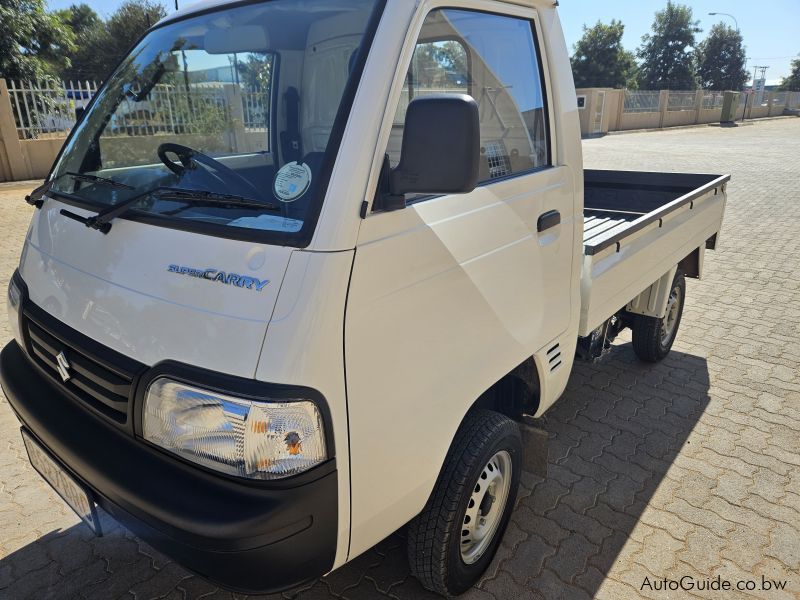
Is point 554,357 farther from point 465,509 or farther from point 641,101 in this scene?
point 641,101

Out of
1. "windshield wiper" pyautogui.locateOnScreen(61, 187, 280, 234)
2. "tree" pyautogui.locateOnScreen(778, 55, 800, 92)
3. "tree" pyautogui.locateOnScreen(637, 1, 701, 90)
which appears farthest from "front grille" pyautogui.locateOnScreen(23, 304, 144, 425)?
"tree" pyautogui.locateOnScreen(778, 55, 800, 92)

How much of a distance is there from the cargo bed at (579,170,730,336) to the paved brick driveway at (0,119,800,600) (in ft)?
2.94

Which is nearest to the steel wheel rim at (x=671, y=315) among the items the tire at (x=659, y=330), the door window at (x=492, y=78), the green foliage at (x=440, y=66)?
the tire at (x=659, y=330)

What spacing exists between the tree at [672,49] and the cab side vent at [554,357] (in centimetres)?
5942

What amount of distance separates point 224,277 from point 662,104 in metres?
36.7

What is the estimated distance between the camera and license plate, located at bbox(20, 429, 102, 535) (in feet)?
6.41

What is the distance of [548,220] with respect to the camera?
98.8 inches

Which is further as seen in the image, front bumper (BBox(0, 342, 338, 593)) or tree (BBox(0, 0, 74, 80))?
tree (BBox(0, 0, 74, 80))

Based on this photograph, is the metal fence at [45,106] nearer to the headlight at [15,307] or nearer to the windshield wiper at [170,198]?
the headlight at [15,307]

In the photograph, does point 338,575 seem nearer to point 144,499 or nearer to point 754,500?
point 144,499

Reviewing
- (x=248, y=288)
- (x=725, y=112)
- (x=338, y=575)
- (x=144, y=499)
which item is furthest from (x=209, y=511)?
(x=725, y=112)

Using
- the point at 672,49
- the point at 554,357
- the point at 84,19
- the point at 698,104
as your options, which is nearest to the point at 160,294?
the point at 554,357

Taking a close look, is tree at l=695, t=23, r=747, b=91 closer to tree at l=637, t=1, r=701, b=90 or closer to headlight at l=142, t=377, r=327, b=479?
tree at l=637, t=1, r=701, b=90

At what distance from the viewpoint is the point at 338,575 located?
2557 mm
